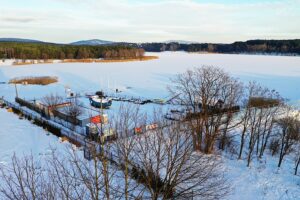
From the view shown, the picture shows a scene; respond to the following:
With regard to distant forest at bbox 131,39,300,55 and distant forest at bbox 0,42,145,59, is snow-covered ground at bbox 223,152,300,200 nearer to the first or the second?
distant forest at bbox 0,42,145,59

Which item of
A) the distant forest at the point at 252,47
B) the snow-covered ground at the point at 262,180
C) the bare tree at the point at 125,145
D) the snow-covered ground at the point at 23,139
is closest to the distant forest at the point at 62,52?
the distant forest at the point at 252,47

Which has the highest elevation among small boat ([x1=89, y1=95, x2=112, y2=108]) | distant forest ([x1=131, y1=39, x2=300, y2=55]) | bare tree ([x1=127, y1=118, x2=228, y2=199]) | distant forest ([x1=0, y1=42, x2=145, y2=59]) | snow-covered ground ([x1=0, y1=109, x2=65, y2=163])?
distant forest ([x1=131, y1=39, x2=300, y2=55])

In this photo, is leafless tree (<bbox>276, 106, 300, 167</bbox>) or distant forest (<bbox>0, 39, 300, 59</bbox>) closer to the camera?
leafless tree (<bbox>276, 106, 300, 167</bbox>)

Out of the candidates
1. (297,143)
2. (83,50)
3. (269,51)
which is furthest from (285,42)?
(297,143)

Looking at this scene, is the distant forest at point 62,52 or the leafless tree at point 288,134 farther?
the distant forest at point 62,52

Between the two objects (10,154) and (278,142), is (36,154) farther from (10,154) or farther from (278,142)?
(278,142)

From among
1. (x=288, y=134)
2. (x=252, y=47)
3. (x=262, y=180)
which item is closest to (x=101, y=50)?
(x=252, y=47)

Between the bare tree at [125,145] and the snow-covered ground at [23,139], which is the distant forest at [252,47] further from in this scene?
the bare tree at [125,145]

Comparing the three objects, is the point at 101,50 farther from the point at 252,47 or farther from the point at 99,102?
the point at 99,102

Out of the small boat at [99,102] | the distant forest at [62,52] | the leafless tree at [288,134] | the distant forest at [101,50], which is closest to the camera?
the leafless tree at [288,134]

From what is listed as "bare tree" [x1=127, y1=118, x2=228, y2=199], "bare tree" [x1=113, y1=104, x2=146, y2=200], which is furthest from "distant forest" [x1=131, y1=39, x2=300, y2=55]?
"bare tree" [x1=113, y1=104, x2=146, y2=200]

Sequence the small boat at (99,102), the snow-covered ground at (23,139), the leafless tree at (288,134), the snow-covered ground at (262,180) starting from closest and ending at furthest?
the snow-covered ground at (262,180)
the leafless tree at (288,134)
the snow-covered ground at (23,139)
the small boat at (99,102)

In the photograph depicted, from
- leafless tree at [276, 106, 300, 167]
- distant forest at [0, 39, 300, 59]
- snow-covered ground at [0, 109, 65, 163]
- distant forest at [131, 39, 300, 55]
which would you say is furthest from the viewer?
distant forest at [131, 39, 300, 55]
